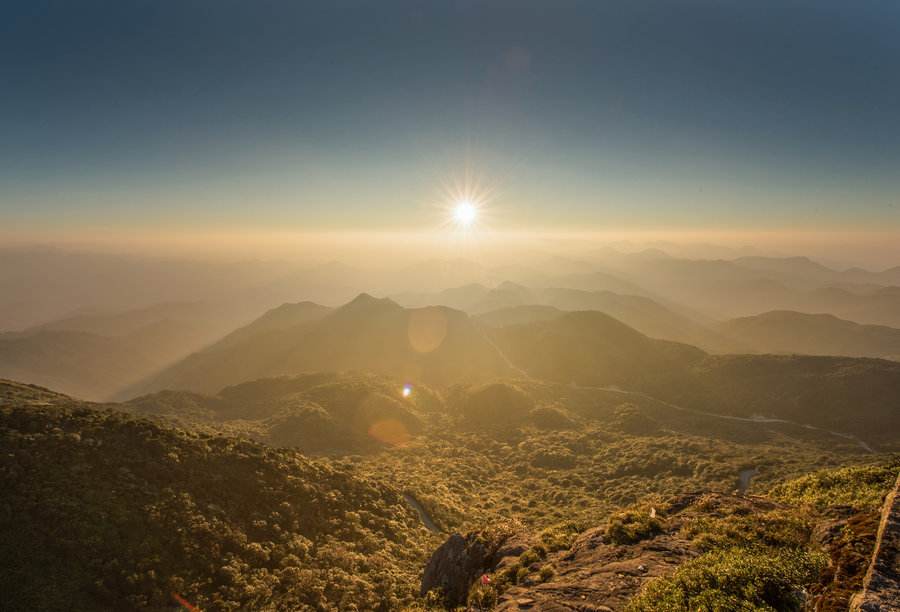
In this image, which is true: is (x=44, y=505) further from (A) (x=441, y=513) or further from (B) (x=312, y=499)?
(A) (x=441, y=513)

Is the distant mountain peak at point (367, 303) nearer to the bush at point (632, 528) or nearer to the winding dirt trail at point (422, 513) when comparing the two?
the winding dirt trail at point (422, 513)

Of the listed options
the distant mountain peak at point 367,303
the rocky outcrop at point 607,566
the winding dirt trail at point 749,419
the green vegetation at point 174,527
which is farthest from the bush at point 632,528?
the distant mountain peak at point 367,303

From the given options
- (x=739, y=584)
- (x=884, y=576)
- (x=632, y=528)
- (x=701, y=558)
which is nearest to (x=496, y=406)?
(x=632, y=528)

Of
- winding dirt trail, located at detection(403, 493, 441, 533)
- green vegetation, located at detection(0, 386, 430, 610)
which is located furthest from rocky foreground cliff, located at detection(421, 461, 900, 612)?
winding dirt trail, located at detection(403, 493, 441, 533)

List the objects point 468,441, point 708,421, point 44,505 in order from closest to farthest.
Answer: point 44,505, point 468,441, point 708,421

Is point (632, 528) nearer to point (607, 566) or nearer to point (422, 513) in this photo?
point (607, 566)

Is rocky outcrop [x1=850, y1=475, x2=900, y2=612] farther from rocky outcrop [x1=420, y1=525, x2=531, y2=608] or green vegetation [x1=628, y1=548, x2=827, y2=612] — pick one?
rocky outcrop [x1=420, y1=525, x2=531, y2=608]

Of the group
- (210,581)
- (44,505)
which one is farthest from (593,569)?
(44,505)
